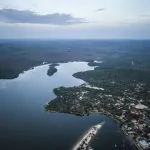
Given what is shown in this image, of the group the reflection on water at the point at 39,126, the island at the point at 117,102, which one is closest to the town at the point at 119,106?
the island at the point at 117,102

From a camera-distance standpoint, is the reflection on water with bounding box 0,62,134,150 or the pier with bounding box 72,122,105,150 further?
the reflection on water with bounding box 0,62,134,150

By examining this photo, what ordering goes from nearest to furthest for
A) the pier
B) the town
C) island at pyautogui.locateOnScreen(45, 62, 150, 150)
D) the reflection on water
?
the pier
the reflection on water
the town
island at pyautogui.locateOnScreen(45, 62, 150, 150)

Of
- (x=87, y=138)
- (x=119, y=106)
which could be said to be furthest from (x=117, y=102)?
(x=87, y=138)

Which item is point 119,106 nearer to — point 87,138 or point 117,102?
point 117,102

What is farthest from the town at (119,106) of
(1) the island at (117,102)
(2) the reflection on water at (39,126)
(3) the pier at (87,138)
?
(3) the pier at (87,138)

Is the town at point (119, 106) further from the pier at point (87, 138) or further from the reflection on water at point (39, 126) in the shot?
the pier at point (87, 138)

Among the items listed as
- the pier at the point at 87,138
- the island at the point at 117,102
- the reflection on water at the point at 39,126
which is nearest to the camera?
the pier at the point at 87,138

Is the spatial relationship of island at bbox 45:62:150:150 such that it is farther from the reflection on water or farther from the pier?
the pier

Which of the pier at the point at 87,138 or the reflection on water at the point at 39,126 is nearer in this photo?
the pier at the point at 87,138

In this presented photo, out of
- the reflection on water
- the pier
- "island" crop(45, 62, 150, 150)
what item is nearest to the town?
"island" crop(45, 62, 150, 150)

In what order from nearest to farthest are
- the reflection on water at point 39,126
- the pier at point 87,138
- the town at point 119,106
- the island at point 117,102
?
1. the pier at point 87,138
2. the reflection on water at point 39,126
3. the town at point 119,106
4. the island at point 117,102

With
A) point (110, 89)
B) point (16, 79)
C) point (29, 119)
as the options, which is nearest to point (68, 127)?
point (29, 119)

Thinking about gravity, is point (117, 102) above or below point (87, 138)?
below
